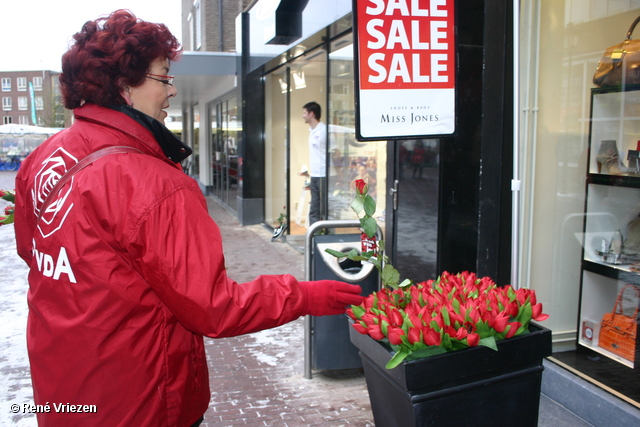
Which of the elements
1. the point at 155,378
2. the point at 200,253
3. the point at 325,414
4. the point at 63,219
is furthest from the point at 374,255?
the point at 325,414

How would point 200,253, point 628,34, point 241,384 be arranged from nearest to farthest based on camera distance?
point 200,253, point 628,34, point 241,384

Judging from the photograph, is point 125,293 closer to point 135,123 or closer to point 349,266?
point 135,123

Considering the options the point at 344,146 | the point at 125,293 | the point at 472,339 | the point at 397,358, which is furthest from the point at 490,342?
the point at 344,146

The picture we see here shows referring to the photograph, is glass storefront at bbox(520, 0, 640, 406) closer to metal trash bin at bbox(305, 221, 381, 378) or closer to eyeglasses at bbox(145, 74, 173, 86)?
metal trash bin at bbox(305, 221, 381, 378)

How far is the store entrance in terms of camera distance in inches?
173

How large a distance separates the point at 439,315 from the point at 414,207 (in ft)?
10.2

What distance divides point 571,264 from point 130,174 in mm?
3144

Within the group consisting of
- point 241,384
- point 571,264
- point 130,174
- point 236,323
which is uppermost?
point 130,174

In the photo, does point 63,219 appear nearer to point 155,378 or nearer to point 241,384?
point 155,378

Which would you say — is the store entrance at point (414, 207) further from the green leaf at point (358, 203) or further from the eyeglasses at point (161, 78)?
the eyeglasses at point (161, 78)

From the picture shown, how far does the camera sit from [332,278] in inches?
150

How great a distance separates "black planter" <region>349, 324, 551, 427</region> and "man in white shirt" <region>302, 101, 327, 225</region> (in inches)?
254

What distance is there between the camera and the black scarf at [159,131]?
1.72 m

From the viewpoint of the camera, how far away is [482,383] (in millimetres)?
1618
